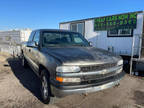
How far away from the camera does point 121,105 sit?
111 inches

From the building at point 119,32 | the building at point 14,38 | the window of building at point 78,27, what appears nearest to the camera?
the building at point 119,32

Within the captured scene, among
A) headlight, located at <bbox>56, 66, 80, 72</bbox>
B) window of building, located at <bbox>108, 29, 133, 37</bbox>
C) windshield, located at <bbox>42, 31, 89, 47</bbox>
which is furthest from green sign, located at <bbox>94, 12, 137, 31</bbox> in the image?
headlight, located at <bbox>56, 66, 80, 72</bbox>

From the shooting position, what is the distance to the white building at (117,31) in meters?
6.75

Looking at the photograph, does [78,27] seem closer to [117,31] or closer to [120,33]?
[117,31]

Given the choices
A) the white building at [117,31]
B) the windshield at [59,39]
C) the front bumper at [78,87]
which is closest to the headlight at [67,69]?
the front bumper at [78,87]

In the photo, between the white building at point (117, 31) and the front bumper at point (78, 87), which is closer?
the front bumper at point (78, 87)

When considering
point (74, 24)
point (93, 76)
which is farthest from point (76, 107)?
point (74, 24)

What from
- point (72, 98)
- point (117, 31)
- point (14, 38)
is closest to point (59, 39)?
point (72, 98)

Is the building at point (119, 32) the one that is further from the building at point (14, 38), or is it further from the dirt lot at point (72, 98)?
the building at point (14, 38)

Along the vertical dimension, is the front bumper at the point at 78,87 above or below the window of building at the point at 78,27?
below

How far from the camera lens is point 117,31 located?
7707 millimetres

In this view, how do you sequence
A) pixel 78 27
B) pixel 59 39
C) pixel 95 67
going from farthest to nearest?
pixel 78 27
pixel 59 39
pixel 95 67

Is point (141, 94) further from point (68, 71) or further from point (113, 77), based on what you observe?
point (68, 71)

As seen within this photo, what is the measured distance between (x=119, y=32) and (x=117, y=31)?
6.0 inches
